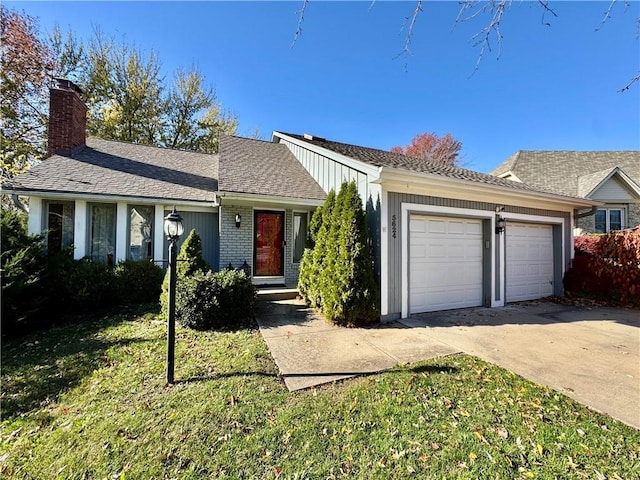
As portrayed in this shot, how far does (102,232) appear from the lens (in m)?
8.13

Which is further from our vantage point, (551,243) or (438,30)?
(551,243)

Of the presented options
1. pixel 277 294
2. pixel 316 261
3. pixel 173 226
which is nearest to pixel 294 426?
pixel 173 226

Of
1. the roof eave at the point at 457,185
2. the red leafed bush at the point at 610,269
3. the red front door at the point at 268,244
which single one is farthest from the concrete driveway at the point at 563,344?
the red front door at the point at 268,244

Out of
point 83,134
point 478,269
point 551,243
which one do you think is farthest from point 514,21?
point 83,134

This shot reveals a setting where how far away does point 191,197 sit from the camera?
8.64 meters

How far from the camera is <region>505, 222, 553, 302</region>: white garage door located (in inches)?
316

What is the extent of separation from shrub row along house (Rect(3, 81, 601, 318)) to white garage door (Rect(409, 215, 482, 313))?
0.03 metres

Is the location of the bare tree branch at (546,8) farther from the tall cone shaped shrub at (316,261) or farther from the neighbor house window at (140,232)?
the neighbor house window at (140,232)

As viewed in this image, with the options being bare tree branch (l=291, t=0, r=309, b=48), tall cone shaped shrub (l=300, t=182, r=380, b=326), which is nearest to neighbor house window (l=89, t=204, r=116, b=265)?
tall cone shaped shrub (l=300, t=182, r=380, b=326)

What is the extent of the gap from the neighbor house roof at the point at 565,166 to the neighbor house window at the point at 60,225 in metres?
20.4

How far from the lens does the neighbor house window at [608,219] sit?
14.3 m

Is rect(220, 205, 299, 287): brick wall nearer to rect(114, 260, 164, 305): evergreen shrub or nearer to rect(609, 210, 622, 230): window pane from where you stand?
rect(114, 260, 164, 305): evergreen shrub

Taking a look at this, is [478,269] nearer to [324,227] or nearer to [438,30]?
[324,227]

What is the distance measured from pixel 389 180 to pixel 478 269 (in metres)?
3.69
